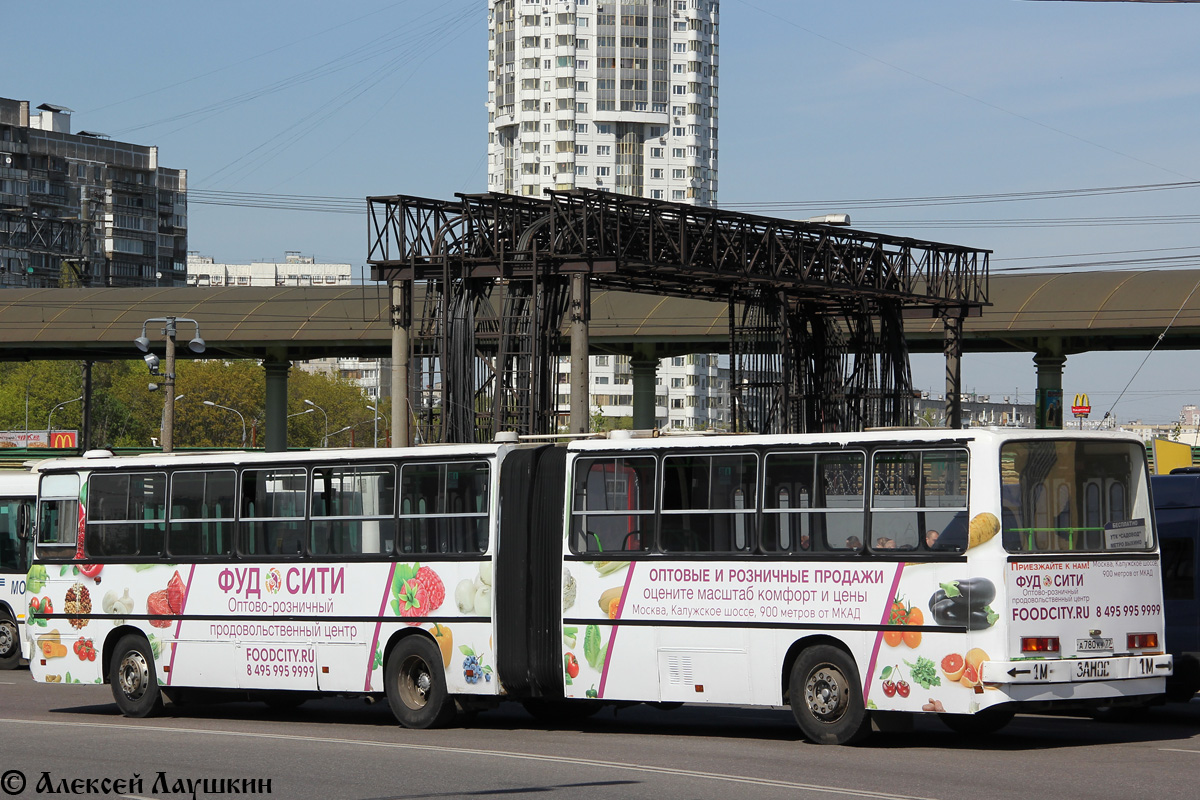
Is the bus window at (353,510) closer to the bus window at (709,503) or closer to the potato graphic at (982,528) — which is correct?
the bus window at (709,503)

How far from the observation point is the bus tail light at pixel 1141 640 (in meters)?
14.3

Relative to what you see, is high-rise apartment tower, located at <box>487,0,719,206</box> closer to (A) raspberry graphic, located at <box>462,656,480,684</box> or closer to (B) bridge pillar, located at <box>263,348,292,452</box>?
(B) bridge pillar, located at <box>263,348,292,452</box>

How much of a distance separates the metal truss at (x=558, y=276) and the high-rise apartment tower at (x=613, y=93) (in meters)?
120

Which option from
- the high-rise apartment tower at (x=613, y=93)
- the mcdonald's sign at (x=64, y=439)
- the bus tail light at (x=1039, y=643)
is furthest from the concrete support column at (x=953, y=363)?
the high-rise apartment tower at (x=613, y=93)

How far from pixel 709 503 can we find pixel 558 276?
18792 millimetres

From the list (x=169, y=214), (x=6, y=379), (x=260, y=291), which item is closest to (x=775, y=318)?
(x=260, y=291)

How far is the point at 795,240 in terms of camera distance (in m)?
39.1

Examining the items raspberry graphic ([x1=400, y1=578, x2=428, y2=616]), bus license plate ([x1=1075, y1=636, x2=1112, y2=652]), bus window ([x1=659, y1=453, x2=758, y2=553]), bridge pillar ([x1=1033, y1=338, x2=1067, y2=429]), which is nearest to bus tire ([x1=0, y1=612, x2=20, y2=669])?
raspberry graphic ([x1=400, y1=578, x2=428, y2=616])

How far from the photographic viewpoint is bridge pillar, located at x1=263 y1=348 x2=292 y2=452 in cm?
5816

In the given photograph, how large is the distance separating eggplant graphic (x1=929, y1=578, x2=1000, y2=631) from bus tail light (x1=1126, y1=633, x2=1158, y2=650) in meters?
1.55

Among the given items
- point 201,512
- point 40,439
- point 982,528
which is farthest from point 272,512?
point 40,439

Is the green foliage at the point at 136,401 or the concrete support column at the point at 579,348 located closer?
the concrete support column at the point at 579,348

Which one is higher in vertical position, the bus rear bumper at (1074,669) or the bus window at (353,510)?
the bus window at (353,510)

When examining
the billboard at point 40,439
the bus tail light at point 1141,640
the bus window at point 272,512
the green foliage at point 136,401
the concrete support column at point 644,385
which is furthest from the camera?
the green foliage at point 136,401
